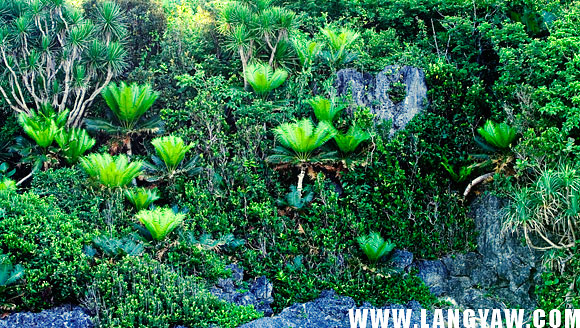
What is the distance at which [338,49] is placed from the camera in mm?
13703

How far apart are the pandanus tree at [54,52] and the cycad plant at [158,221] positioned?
410 centimetres

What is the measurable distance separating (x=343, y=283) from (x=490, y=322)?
2534 mm

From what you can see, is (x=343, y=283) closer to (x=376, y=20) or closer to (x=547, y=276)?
(x=547, y=276)

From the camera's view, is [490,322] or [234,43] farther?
[234,43]

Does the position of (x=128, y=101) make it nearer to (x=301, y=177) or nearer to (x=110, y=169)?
(x=110, y=169)

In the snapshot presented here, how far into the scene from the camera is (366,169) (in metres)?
12.4

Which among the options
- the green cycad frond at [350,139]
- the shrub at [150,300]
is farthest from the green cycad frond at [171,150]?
the green cycad frond at [350,139]

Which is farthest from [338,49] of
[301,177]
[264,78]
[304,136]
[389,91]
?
[301,177]

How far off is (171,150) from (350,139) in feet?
10.5

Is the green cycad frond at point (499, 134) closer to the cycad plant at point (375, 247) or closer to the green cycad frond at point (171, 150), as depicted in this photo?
the cycad plant at point (375, 247)

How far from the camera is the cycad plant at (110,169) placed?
37.2 feet

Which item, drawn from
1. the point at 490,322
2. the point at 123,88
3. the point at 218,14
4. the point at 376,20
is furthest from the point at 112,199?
the point at 376,20

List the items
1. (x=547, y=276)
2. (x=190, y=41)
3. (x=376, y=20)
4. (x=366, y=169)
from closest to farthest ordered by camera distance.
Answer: (x=547, y=276) < (x=366, y=169) < (x=190, y=41) < (x=376, y=20)

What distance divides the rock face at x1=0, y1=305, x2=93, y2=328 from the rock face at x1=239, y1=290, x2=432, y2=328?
225 centimetres
